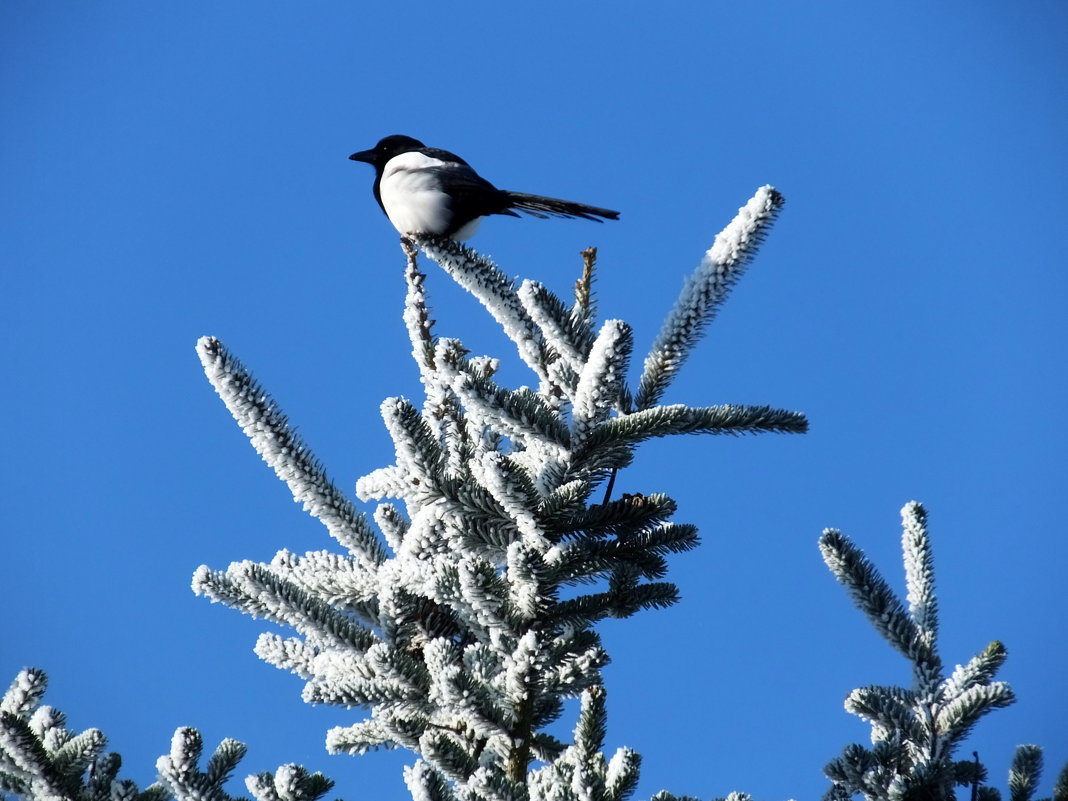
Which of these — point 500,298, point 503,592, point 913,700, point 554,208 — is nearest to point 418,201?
point 554,208

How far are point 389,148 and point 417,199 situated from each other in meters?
2.08

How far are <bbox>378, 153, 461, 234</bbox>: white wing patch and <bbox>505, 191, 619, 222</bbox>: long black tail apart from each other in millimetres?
435

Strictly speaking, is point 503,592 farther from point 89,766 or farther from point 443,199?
point 443,199

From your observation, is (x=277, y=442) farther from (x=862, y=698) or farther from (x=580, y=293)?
(x=862, y=698)

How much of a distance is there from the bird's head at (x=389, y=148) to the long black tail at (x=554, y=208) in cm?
234

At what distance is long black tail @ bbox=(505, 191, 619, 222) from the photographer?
414 cm

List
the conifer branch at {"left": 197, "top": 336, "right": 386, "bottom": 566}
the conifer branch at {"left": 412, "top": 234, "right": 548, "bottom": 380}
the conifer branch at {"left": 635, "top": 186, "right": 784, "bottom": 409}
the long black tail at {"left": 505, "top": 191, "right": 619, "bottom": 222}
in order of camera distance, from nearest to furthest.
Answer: the conifer branch at {"left": 197, "top": 336, "right": 386, "bottom": 566} → the conifer branch at {"left": 635, "top": 186, "right": 784, "bottom": 409} → the conifer branch at {"left": 412, "top": 234, "right": 548, "bottom": 380} → the long black tail at {"left": 505, "top": 191, "right": 619, "bottom": 222}

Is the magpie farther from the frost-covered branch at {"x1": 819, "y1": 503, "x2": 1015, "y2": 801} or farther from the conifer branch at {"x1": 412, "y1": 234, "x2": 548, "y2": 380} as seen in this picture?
the frost-covered branch at {"x1": 819, "y1": 503, "x2": 1015, "y2": 801}

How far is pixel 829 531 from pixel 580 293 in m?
1.04

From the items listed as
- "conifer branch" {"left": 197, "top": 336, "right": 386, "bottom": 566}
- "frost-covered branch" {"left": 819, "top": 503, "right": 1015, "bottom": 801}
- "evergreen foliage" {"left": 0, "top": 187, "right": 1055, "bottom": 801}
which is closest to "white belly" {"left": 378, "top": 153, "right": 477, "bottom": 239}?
"evergreen foliage" {"left": 0, "top": 187, "right": 1055, "bottom": 801}

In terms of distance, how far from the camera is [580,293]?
3.12 meters

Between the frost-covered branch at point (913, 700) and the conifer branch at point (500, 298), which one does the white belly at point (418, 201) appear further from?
the frost-covered branch at point (913, 700)

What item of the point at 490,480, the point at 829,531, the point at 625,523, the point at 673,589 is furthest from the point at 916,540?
the point at 490,480

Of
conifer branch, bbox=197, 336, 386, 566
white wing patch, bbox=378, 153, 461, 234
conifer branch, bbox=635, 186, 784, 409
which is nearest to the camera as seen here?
conifer branch, bbox=197, 336, 386, 566
